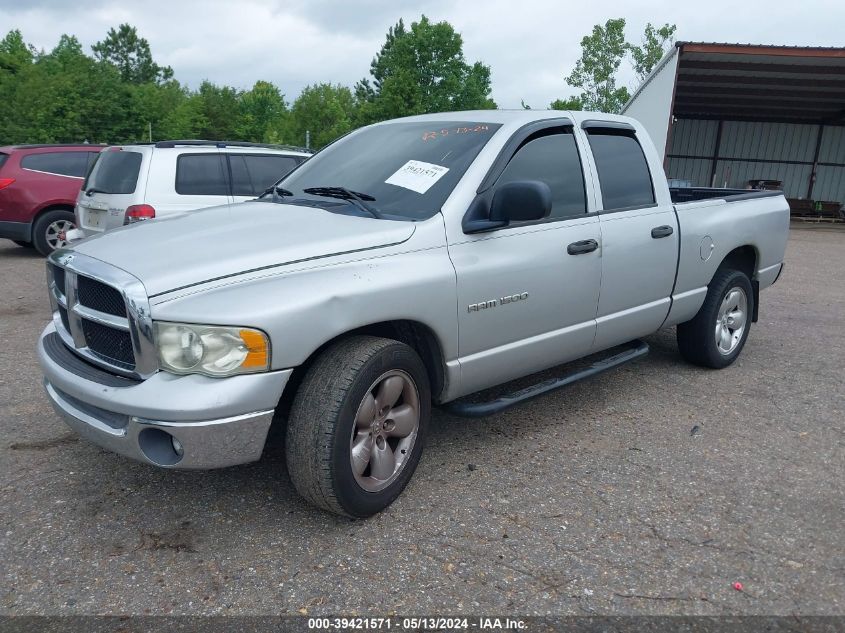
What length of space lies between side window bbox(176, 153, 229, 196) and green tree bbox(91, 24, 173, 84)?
8237cm

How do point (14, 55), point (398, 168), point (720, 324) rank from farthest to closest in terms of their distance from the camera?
point (14, 55)
point (720, 324)
point (398, 168)

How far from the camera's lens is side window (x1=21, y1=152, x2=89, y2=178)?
397 inches

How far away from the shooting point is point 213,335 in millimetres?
2492

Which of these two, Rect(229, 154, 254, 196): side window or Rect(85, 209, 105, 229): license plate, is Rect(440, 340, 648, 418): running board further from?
Rect(85, 209, 105, 229): license plate

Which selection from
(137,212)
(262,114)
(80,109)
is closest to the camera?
(137,212)

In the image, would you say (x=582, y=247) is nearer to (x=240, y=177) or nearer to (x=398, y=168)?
(x=398, y=168)

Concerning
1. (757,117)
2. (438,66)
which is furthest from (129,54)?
(757,117)

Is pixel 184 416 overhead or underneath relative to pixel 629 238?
underneath

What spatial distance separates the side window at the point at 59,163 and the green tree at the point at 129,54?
78686 mm

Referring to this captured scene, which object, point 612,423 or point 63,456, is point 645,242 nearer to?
point 612,423

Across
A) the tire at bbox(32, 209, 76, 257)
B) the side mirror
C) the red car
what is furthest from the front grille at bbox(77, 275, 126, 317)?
the tire at bbox(32, 209, 76, 257)

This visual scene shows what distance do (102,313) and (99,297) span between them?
0.07m

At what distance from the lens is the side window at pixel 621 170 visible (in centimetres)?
417

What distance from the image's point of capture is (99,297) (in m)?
2.76
